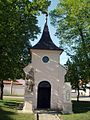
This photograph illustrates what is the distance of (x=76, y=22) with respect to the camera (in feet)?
105

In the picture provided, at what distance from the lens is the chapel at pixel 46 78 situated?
99.6 ft

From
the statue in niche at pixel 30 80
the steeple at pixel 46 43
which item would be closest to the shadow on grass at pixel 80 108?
the statue in niche at pixel 30 80

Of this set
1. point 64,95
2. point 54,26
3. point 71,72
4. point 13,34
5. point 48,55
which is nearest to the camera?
point 13,34

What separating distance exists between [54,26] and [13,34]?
10.3 meters

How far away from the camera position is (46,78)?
3069 cm

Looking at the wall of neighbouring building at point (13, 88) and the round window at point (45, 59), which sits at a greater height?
the round window at point (45, 59)

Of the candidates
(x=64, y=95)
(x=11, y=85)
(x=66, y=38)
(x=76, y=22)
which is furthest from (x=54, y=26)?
(x=11, y=85)

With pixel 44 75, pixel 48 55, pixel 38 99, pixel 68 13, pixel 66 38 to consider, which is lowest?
pixel 38 99

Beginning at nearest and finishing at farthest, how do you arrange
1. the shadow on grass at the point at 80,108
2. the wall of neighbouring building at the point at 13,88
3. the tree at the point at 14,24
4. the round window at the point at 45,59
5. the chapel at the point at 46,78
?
the tree at the point at 14,24, the shadow on grass at the point at 80,108, the chapel at the point at 46,78, the round window at the point at 45,59, the wall of neighbouring building at the point at 13,88

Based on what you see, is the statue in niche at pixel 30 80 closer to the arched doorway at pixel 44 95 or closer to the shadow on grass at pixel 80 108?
the arched doorway at pixel 44 95

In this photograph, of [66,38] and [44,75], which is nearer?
[44,75]

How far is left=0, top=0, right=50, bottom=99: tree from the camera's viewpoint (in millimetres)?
24975

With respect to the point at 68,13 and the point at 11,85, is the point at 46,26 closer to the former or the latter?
the point at 68,13

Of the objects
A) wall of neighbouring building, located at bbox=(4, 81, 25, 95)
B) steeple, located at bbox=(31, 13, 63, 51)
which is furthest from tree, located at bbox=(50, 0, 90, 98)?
wall of neighbouring building, located at bbox=(4, 81, 25, 95)
